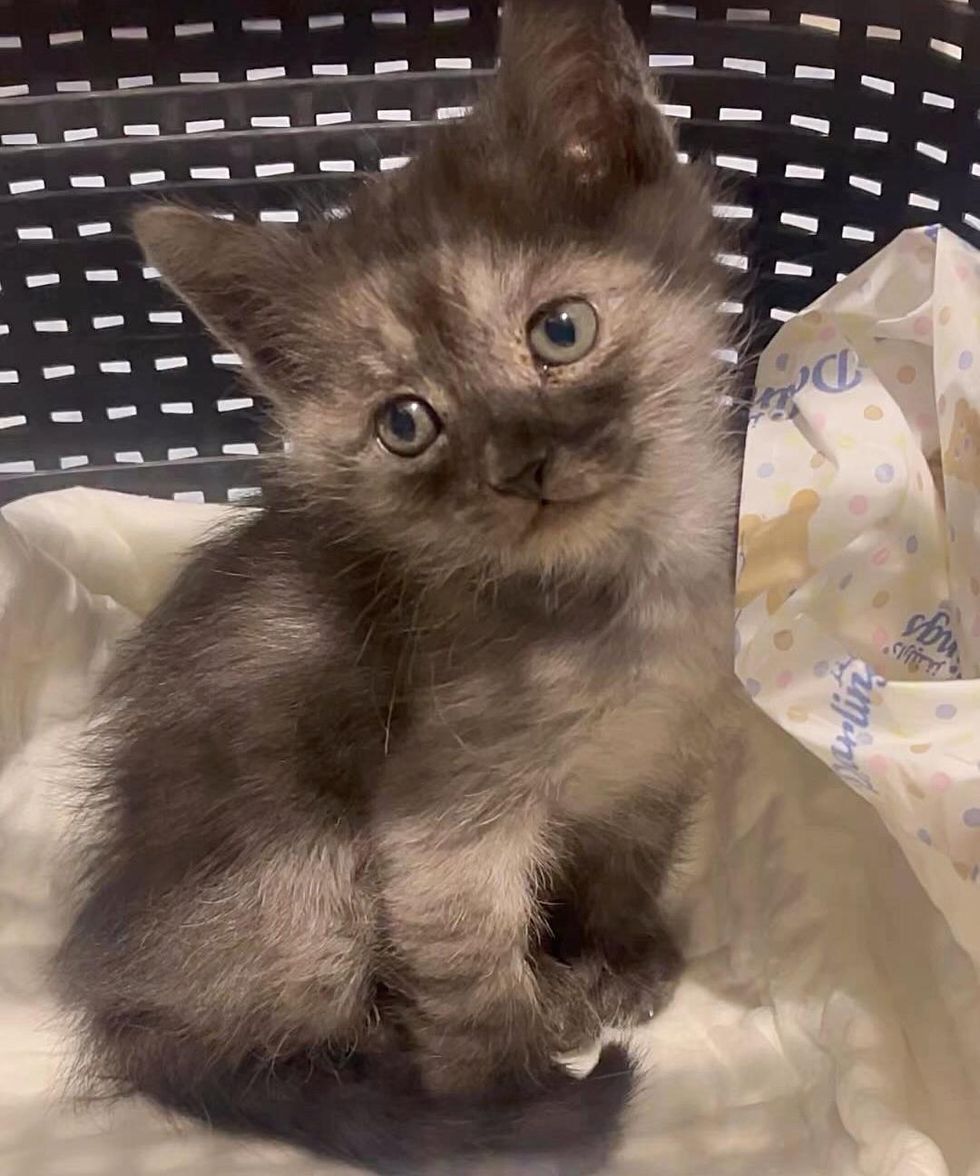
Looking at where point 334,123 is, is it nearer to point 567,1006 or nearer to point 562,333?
point 562,333

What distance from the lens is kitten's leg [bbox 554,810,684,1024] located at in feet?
4.98

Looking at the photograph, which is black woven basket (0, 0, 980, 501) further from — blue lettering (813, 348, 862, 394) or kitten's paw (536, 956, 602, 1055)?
kitten's paw (536, 956, 602, 1055)

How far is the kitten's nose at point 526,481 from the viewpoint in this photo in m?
1.05

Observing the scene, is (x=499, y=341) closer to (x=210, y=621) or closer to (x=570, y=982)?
(x=210, y=621)

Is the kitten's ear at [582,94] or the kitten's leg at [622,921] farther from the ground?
the kitten's ear at [582,94]

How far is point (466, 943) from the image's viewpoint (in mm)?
1261

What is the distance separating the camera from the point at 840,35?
1590 millimetres

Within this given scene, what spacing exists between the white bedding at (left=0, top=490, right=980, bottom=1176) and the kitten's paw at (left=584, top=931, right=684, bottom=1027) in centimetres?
2

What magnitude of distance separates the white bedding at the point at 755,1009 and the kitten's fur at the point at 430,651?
0.33 feet

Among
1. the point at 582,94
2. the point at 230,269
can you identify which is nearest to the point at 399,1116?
the point at 230,269

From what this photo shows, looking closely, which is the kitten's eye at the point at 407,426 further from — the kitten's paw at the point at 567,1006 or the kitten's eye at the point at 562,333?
the kitten's paw at the point at 567,1006

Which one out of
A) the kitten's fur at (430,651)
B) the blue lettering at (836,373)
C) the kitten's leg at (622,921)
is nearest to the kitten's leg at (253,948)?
the kitten's fur at (430,651)

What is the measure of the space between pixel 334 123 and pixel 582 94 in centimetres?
64

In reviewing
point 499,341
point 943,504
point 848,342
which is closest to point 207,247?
point 499,341
